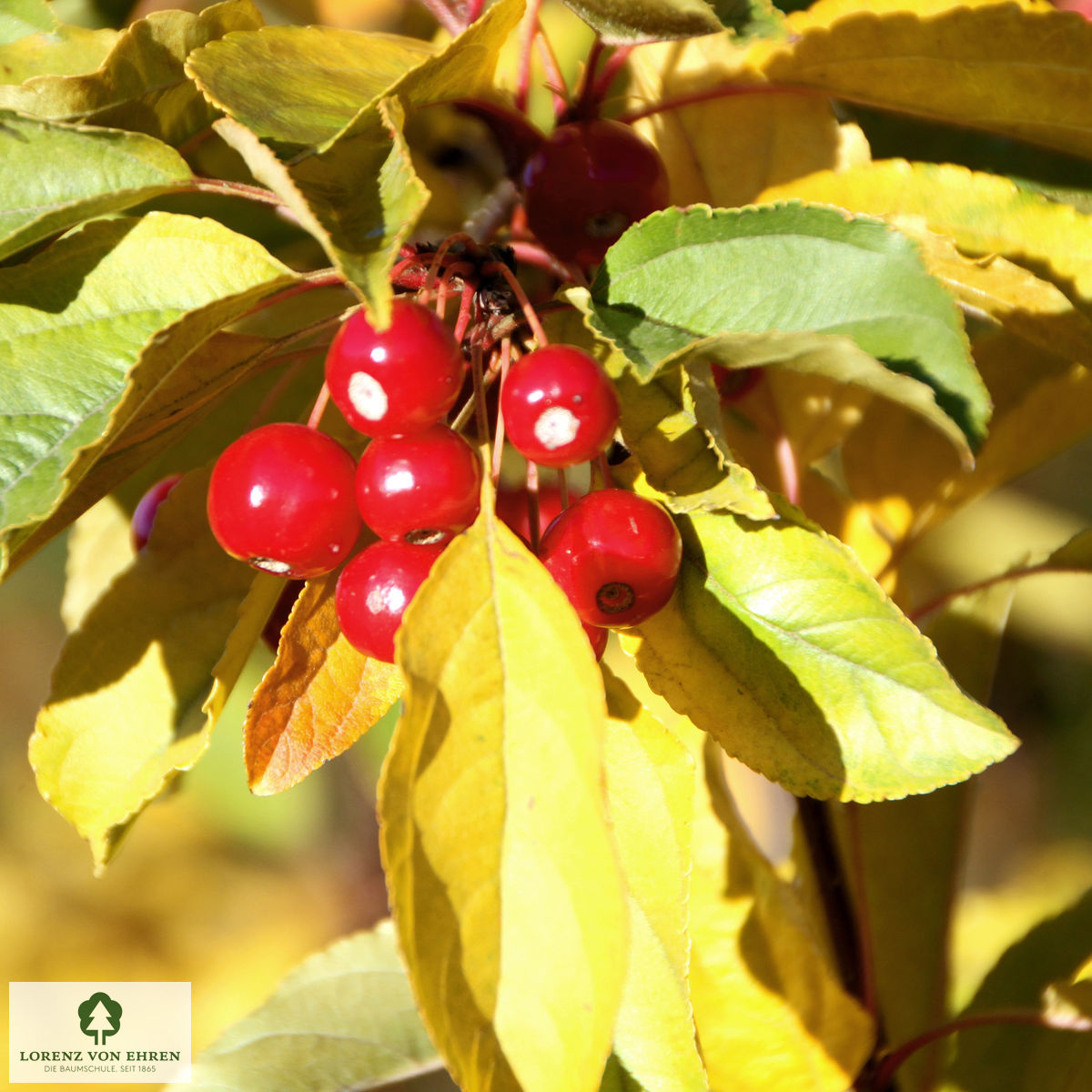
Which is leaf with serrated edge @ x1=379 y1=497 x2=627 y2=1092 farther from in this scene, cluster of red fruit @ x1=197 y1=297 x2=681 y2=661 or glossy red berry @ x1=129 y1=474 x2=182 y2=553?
glossy red berry @ x1=129 y1=474 x2=182 y2=553

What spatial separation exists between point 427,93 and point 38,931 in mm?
1920

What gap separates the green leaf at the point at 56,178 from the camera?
20.9 inches

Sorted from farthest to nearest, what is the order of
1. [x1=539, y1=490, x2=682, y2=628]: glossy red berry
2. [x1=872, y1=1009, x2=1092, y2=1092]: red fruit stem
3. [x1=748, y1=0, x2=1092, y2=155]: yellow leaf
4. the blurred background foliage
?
the blurred background foliage, [x1=872, y1=1009, x2=1092, y2=1092]: red fruit stem, [x1=748, y1=0, x2=1092, y2=155]: yellow leaf, [x1=539, y1=490, x2=682, y2=628]: glossy red berry

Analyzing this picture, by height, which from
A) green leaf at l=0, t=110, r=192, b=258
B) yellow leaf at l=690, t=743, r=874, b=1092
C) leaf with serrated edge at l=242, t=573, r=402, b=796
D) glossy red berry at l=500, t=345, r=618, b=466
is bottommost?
yellow leaf at l=690, t=743, r=874, b=1092

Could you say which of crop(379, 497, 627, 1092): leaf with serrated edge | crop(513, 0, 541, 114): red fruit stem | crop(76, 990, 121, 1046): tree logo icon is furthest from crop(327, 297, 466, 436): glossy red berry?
crop(76, 990, 121, 1046): tree logo icon

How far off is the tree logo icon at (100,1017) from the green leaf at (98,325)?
3.42ft

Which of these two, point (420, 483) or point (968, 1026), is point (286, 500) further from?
point (968, 1026)

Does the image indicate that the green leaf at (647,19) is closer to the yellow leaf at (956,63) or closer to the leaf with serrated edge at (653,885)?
the yellow leaf at (956,63)

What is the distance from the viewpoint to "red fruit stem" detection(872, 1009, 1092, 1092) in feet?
3.07

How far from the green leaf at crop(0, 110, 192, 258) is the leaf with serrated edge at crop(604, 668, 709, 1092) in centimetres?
44

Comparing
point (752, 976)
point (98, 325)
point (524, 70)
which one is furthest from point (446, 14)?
point (752, 976)

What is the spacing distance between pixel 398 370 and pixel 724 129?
43cm

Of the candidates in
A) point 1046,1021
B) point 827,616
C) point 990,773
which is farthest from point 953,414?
point 990,773

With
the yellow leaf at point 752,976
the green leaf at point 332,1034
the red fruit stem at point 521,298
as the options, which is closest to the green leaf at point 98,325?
the red fruit stem at point 521,298
